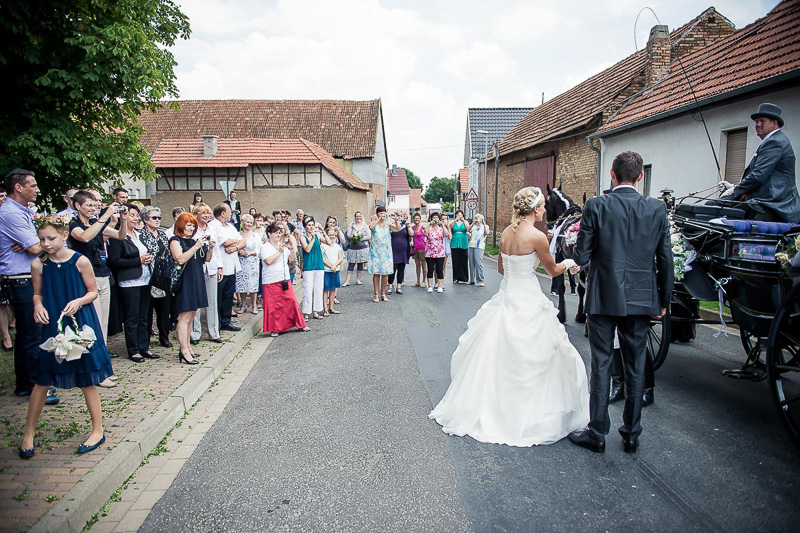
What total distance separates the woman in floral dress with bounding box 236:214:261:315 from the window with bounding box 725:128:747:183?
32.9 feet

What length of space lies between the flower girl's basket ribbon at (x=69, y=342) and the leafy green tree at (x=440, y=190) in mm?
141173

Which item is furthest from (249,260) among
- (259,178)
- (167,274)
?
(259,178)

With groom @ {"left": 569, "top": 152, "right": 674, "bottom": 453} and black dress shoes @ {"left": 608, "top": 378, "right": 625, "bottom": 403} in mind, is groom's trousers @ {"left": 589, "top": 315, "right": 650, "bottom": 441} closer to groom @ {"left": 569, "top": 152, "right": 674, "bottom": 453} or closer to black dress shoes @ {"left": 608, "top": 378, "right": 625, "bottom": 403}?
groom @ {"left": 569, "top": 152, "right": 674, "bottom": 453}

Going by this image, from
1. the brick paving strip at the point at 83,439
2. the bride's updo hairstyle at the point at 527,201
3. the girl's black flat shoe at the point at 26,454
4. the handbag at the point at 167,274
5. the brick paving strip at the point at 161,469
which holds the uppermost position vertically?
the bride's updo hairstyle at the point at 527,201

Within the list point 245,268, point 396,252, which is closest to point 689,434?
point 245,268

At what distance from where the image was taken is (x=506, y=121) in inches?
1674

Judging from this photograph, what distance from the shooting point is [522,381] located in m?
4.30

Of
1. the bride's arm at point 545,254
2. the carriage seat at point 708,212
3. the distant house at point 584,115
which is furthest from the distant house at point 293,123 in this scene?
the bride's arm at point 545,254

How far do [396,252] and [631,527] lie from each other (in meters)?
9.77

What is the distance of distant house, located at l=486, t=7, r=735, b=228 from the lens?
16047 mm

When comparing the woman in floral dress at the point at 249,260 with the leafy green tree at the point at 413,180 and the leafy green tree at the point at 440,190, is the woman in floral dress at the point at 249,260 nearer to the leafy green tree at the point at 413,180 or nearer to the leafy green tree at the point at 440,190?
the leafy green tree at the point at 440,190

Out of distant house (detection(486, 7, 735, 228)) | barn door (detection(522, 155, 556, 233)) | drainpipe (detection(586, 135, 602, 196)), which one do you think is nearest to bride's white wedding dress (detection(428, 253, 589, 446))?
distant house (detection(486, 7, 735, 228))

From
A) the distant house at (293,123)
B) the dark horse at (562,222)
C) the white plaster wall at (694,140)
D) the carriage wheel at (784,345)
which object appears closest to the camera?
the carriage wheel at (784,345)

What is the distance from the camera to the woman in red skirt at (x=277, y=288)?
827 cm
